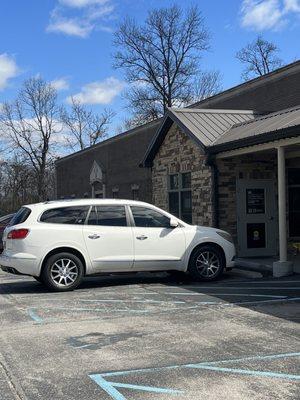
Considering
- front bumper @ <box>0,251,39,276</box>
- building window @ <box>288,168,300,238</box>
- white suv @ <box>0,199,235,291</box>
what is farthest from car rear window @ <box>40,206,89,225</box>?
building window @ <box>288,168,300,238</box>

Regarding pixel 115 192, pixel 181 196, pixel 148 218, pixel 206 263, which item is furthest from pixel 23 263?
pixel 115 192

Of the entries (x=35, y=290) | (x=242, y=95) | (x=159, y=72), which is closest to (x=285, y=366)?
(x=35, y=290)

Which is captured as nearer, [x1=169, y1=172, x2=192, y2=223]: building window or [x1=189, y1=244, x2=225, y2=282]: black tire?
[x1=189, y1=244, x2=225, y2=282]: black tire

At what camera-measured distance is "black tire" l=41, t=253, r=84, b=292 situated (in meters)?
10.6

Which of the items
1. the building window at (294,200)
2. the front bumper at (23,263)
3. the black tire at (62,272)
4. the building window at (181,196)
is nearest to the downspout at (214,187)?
the building window at (181,196)

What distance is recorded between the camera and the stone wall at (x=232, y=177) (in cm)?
1490

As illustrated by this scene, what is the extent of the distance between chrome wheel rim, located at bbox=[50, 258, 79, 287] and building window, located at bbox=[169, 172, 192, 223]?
20.2 ft

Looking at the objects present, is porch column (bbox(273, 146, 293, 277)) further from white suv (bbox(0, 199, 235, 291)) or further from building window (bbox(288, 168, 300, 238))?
building window (bbox(288, 168, 300, 238))


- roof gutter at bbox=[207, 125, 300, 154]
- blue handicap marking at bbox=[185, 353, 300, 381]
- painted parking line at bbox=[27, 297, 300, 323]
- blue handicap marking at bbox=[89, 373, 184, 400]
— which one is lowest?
blue handicap marking at bbox=[89, 373, 184, 400]

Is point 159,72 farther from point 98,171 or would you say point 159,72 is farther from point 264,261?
point 264,261

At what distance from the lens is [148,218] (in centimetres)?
1152

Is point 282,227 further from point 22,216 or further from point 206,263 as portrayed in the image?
point 22,216

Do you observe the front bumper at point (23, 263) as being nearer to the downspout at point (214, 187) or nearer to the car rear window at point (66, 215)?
the car rear window at point (66, 215)

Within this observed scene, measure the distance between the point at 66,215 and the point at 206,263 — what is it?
3.02 m
